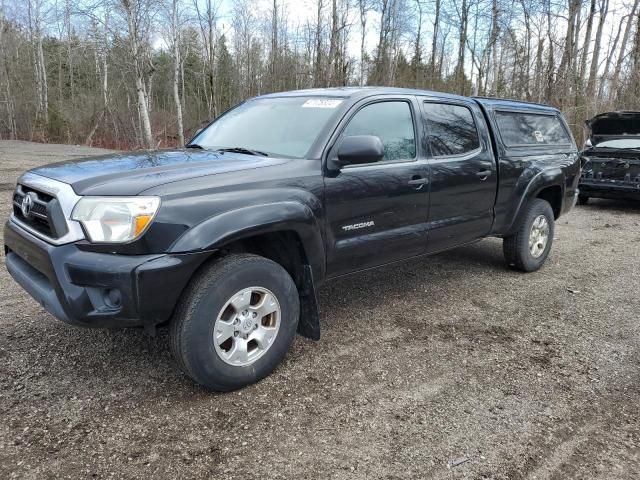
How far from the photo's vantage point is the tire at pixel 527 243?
523cm

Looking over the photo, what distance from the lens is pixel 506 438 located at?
2.58 meters

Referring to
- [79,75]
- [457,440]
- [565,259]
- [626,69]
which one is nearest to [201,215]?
[457,440]

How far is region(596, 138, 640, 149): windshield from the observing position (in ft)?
29.8

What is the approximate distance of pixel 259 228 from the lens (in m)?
2.87

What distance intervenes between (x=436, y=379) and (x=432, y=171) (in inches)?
66.8

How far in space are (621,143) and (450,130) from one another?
6.75 metres

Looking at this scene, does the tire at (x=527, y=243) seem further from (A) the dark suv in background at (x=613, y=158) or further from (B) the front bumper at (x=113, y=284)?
(A) the dark suv in background at (x=613, y=158)

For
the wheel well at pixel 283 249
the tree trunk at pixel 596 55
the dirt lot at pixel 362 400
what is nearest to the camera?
the dirt lot at pixel 362 400

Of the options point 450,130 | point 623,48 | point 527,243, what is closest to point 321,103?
point 450,130

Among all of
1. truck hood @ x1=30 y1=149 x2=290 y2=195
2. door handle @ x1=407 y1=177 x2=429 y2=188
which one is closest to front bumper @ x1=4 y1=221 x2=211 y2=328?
truck hood @ x1=30 y1=149 x2=290 y2=195

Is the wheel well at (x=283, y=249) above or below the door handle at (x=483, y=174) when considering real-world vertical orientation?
below

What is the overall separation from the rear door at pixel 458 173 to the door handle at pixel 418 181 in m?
0.11

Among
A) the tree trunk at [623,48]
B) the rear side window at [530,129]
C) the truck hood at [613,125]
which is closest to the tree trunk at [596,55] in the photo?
the tree trunk at [623,48]

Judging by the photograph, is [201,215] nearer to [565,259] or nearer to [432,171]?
[432,171]
